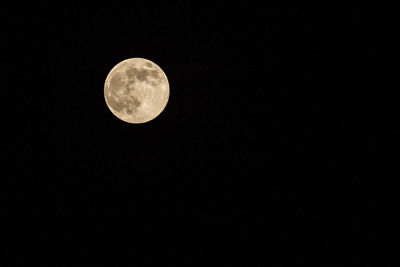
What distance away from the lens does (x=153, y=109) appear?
10.3 feet

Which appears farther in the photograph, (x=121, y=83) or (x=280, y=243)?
(x=280, y=243)

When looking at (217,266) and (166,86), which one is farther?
(217,266)

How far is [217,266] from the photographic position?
392 cm

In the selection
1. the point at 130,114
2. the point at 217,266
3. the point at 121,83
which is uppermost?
the point at 121,83

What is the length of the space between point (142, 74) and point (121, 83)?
273 mm

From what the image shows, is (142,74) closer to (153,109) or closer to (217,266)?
(153,109)

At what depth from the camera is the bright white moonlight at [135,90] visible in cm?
306

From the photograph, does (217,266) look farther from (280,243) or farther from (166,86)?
(166,86)

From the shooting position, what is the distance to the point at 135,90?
3055mm

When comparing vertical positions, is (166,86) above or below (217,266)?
above

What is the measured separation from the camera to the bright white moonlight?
306cm

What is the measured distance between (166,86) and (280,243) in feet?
9.76

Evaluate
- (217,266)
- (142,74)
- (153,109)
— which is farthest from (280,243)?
(142,74)

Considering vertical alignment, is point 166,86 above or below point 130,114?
above
